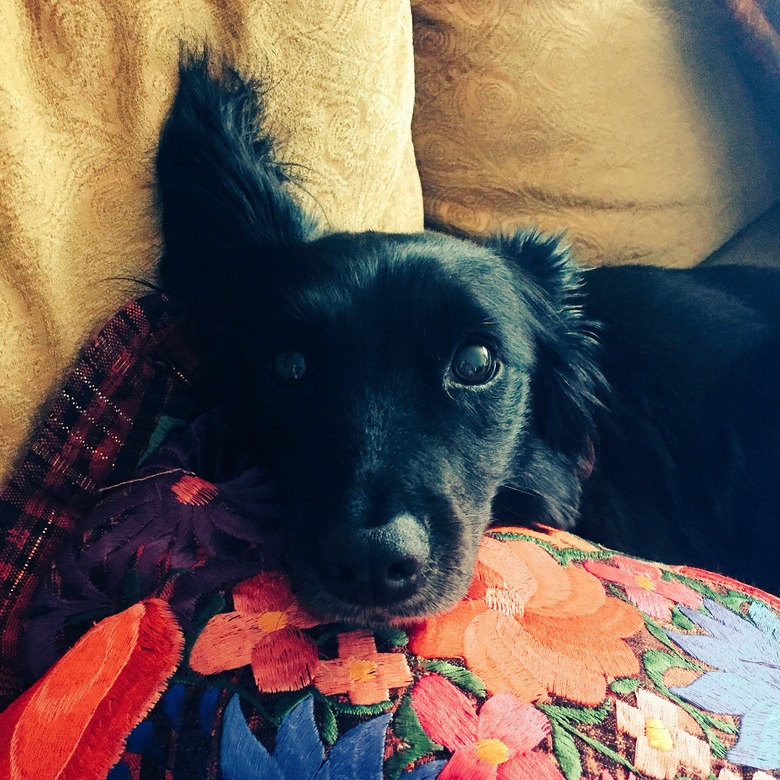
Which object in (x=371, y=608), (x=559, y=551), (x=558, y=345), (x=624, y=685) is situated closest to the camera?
(x=624, y=685)

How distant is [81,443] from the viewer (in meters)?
0.88

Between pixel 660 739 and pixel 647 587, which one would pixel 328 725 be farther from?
pixel 647 587

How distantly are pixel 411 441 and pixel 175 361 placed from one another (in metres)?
0.37

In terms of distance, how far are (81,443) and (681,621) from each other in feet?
2.42

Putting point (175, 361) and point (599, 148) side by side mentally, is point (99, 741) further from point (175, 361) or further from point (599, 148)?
point (599, 148)

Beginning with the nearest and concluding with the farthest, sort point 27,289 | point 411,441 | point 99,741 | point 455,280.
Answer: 1. point 99,741
2. point 27,289
3. point 411,441
4. point 455,280

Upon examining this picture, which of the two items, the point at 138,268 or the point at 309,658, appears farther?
the point at 138,268

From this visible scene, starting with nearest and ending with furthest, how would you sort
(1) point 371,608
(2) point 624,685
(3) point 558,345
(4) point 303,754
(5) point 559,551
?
(4) point 303,754 < (2) point 624,685 < (1) point 371,608 < (5) point 559,551 < (3) point 558,345

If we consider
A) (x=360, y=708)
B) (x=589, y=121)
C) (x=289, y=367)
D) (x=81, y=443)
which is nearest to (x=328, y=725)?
(x=360, y=708)

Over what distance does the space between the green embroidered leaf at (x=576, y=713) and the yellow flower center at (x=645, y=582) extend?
9.6 inches

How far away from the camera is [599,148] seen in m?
1.69

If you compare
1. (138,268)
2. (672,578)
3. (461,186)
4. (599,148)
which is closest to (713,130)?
(599,148)

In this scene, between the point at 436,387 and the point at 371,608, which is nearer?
the point at 371,608

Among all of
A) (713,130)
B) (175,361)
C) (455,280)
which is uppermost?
(713,130)
